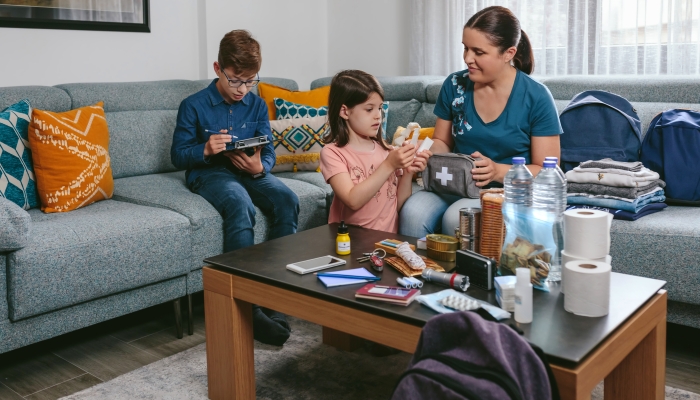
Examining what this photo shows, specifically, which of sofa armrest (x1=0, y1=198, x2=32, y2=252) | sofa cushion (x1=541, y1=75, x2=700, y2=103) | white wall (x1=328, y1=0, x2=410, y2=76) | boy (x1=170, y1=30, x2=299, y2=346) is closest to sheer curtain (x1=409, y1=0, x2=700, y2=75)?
white wall (x1=328, y1=0, x2=410, y2=76)

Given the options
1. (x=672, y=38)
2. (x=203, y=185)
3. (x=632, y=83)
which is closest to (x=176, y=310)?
(x=203, y=185)

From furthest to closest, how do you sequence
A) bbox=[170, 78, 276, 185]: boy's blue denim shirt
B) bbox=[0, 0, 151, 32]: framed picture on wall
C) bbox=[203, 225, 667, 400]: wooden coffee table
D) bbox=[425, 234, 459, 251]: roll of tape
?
bbox=[0, 0, 151, 32]: framed picture on wall, bbox=[170, 78, 276, 185]: boy's blue denim shirt, bbox=[425, 234, 459, 251]: roll of tape, bbox=[203, 225, 667, 400]: wooden coffee table

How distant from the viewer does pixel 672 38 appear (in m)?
2.97

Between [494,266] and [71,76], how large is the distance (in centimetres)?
243

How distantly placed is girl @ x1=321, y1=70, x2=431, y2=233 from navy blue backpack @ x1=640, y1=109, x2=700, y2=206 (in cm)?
87

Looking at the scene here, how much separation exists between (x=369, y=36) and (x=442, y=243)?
9.08 ft

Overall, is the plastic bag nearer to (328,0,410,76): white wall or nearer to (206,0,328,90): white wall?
(206,0,328,90): white wall

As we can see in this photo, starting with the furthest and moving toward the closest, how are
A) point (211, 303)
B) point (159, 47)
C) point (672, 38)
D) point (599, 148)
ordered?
point (159, 47) < point (672, 38) < point (599, 148) < point (211, 303)

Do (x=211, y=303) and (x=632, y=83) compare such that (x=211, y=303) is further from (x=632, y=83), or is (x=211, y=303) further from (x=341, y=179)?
(x=632, y=83)

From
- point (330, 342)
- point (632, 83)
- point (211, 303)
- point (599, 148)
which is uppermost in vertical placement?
point (632, 83)

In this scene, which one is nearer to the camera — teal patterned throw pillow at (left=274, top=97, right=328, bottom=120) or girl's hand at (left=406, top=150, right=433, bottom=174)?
girl's hand at (left=406, top=150, right=433, bottom=174)

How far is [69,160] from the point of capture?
7.66 feet

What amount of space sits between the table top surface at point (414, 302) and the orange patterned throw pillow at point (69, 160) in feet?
2.91

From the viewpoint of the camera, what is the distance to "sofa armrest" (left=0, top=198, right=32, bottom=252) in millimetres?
1784
